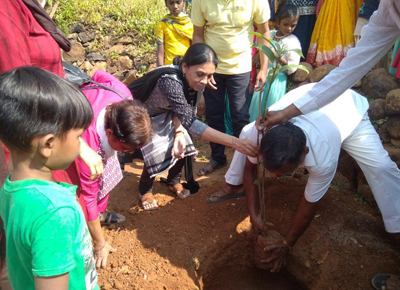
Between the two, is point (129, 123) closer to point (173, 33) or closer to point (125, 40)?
point (173, 33)

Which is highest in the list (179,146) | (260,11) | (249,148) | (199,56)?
(260,11)

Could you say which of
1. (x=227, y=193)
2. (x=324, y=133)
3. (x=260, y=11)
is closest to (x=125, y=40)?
(x=260, y=11)

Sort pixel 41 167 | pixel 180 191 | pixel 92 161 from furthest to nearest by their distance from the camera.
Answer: pixel 180 191
pixel 92 161
pixel 41 167

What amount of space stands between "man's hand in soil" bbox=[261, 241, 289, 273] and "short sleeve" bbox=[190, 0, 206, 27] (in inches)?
79.3

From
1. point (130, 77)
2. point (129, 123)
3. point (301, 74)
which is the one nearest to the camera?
point (129, 123)

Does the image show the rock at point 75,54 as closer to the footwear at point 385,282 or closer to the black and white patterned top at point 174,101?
the black and white patterned top at point 174,101

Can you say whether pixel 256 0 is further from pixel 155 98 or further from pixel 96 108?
pixel 96 108

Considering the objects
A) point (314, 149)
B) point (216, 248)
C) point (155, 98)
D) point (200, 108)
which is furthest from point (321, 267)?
point (200, 108)

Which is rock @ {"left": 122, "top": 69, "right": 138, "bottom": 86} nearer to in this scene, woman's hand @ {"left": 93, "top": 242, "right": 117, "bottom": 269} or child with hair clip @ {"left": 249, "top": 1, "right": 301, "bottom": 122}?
child with hair clip @ {"left": 249, "top": 1, "right": 301, "bottom": 122}

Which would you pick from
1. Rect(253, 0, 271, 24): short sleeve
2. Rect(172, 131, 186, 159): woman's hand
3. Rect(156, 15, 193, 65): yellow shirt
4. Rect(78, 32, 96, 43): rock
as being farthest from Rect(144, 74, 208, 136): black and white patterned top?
Rect(78, 32, 96, 43): rock

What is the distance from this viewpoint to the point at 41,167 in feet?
3.22

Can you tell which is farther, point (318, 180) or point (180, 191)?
point (180, 191)

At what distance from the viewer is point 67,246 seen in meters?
0.93

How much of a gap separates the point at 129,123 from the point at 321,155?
1.17 meters
